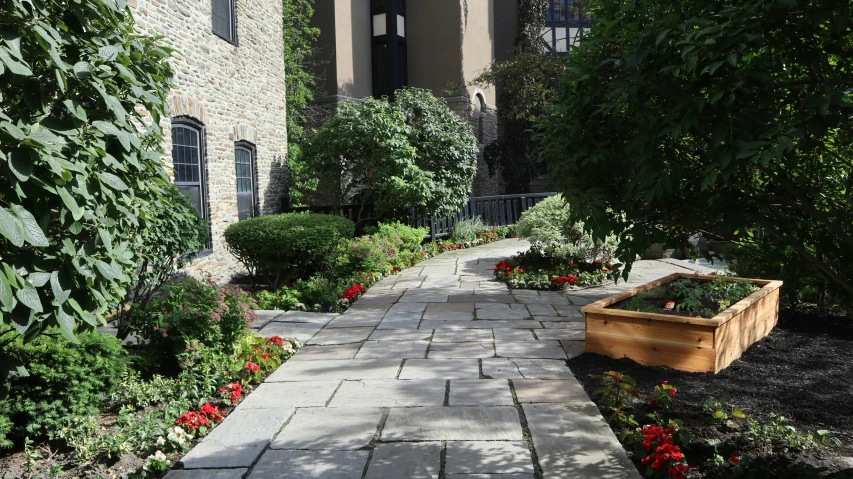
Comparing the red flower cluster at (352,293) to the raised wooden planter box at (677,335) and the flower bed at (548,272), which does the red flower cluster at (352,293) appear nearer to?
the flower bed at (548,272)

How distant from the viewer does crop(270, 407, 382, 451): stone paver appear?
10.7 feet

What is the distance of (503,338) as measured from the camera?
17.9 ft

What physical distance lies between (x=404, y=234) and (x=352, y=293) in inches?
142

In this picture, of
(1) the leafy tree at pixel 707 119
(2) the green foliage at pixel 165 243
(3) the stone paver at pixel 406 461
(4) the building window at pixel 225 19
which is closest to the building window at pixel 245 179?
(4) the building window at pixel 225 19

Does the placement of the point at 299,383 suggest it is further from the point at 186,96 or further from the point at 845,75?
the point at 186,96

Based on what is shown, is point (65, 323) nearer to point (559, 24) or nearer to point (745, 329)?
point (745, 329)

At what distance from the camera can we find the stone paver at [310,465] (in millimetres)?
2920

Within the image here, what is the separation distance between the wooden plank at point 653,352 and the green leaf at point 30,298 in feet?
12.7

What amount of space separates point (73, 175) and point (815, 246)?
308cm

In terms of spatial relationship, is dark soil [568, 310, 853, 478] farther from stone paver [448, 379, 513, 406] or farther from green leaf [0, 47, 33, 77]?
green leaf [0, 47, 33, 77]

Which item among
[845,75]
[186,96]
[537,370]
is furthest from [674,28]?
[186,96]

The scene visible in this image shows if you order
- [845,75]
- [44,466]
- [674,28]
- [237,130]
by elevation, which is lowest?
[44,466]

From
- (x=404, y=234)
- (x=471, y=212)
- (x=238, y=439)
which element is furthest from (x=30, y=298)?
(x=471, y=212)

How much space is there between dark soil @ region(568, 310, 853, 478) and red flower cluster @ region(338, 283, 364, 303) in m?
3.36
